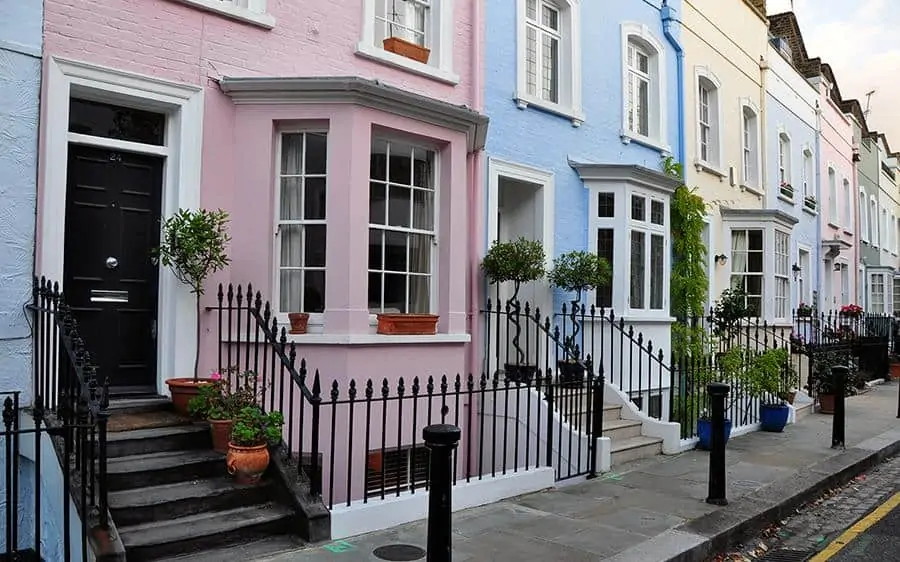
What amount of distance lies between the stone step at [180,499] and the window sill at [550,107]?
6278 millimetres

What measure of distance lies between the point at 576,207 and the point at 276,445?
6411mm

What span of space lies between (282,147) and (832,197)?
20024 mm

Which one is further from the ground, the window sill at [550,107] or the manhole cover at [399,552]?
the window sill at [550,107]

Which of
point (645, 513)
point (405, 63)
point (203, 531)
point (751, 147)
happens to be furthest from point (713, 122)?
point (203, 531)

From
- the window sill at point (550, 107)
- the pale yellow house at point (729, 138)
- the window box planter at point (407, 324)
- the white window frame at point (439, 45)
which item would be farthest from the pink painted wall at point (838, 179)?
the window box planter at point (407, 324)

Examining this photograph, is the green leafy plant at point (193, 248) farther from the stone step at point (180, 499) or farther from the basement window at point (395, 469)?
the basement window at point (395, 469)

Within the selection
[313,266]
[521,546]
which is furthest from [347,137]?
[521,546]

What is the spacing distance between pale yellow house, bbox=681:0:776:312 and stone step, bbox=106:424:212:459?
10353 millimetres

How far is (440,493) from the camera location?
423 centimetres

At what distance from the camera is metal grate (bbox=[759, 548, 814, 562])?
593cm

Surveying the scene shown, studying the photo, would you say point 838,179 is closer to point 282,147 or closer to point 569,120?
point 569,120

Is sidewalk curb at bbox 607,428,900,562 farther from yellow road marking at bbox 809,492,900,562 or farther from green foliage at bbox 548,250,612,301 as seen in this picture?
green foliage at bbox 548,250,612,301

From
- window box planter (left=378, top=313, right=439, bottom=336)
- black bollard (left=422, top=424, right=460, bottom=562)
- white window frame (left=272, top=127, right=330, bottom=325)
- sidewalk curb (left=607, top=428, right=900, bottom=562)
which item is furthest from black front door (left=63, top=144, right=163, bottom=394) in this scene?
sidewalk curb (left=607, top=428, right=900, bottom=562)

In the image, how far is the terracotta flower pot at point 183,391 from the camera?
20.7 feet
